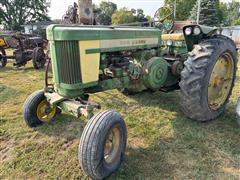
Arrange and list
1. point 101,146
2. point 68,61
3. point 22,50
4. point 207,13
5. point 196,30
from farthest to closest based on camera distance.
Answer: point 207,13 < point 22,50 < point 196,30 < point 68,61 < point 101,146

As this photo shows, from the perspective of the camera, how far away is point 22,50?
909 cm

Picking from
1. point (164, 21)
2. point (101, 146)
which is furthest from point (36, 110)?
point (164, 21)

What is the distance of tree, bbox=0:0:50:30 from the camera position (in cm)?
4291

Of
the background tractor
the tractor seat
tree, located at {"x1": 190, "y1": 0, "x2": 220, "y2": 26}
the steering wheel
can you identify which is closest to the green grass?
the tractor seat

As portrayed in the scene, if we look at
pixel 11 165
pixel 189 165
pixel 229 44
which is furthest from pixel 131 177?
pixel 229 44

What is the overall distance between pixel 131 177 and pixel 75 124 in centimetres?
149

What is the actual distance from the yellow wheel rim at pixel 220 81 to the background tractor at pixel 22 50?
6.69m

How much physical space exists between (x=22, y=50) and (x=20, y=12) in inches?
1593

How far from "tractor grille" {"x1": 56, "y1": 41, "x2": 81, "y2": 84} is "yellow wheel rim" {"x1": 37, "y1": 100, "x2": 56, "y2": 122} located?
975 mm

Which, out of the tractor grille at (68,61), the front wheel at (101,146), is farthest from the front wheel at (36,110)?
the front wheel at (101,146)

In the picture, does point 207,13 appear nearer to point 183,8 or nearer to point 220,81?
point 183,8

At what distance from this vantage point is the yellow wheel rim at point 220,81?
3.79 meters

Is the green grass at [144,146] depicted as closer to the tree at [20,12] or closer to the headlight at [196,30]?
the headlight at [196,30]

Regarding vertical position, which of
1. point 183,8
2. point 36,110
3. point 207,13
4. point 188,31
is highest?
point 183,8
